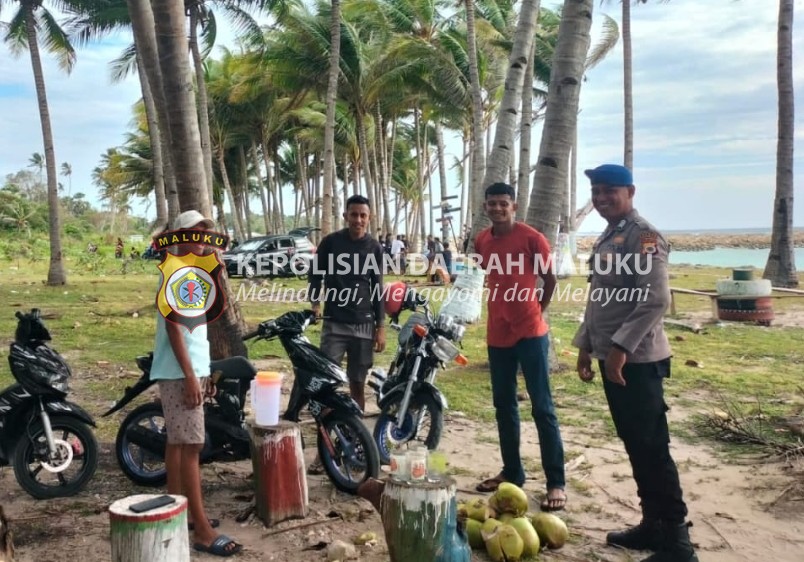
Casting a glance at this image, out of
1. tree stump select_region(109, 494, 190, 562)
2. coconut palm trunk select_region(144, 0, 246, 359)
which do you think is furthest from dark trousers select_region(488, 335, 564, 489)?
coconut palm trunk select_region(144, 0, 246, 359)

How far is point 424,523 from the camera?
292cm

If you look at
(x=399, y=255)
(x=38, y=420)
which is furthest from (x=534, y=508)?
(x=399, y=255)

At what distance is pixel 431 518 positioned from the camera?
2918 millimetres

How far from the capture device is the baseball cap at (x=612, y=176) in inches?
131

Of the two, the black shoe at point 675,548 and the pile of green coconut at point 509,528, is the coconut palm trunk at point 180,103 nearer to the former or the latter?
the pile of green coconut at point 509,528

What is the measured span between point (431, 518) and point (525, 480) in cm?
165

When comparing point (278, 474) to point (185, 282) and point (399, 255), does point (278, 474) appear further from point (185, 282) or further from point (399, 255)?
point (399, 255)

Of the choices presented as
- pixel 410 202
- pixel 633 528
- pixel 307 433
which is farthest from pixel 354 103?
pixel 410 202

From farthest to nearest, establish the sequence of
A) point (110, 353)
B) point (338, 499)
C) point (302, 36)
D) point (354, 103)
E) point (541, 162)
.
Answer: point (354, 103)
point (302, 36)
point (110, 353)
point (541, 162)
point (338, 499)

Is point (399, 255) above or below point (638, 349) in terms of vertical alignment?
above

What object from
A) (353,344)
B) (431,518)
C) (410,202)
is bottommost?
(431,518)

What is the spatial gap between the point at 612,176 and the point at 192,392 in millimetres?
2361

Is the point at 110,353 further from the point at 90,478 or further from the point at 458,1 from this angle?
the point at 458,1

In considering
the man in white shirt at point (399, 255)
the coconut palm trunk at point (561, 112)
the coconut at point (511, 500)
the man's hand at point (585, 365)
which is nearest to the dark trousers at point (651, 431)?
the man's hand at point (585, 365)
